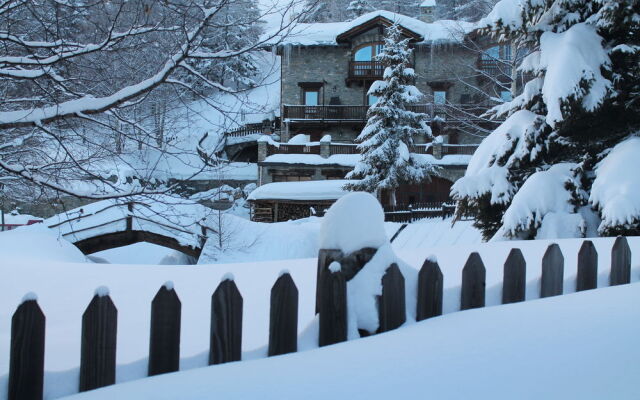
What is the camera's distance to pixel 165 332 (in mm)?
2129

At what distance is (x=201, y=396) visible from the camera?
68.3 inches

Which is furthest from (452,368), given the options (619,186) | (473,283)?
(619,186)

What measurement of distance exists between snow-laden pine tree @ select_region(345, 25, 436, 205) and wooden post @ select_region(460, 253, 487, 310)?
19.6 meters

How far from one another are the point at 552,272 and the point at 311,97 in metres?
31.9

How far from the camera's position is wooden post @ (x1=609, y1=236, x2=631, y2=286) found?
11.3 ft

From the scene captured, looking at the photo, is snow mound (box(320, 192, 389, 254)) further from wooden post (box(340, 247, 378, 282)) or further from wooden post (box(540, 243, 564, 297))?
wooden post (box(540, 243, 564, 297))

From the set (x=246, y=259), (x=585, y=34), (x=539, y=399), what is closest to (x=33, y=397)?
(x=539, y=399)

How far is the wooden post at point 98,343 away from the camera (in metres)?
1.97

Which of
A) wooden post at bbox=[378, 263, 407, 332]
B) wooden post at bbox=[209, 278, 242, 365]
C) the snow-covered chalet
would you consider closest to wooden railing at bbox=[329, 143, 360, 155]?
the snow-covered chalet

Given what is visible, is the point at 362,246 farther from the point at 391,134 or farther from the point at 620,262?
the point at 391,134

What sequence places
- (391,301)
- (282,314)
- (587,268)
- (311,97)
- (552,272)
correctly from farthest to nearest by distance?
(311,97) → (587,268) → (552,272) → (391,301) → (282,314)

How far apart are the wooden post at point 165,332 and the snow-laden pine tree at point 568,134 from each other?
619cm

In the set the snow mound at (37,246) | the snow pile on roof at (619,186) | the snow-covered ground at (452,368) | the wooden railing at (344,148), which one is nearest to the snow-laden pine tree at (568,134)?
the snow pile on roof at (619,186)

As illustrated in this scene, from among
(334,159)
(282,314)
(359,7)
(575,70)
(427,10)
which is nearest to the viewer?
(282,314)
